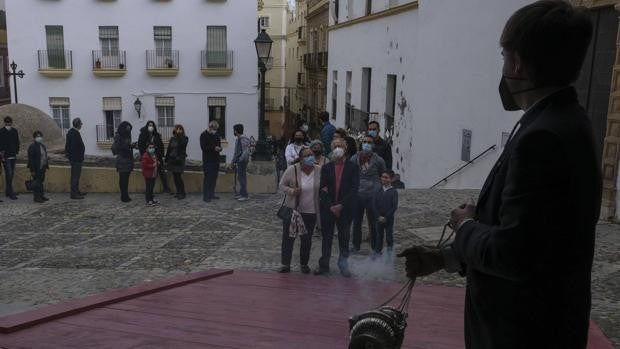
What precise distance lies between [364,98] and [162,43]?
409 inches

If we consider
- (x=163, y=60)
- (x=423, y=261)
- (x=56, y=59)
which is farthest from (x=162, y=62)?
(x=423, y=261)

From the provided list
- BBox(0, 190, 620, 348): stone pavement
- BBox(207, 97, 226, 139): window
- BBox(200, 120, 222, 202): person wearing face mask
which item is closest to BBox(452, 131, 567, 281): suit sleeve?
BBox(0, 190, 620, 348): stone pavement

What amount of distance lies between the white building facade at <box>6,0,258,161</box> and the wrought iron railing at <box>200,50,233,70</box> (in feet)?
0.15

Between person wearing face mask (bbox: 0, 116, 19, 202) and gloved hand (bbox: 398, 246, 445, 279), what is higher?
gloved hand (bbox: 398, 246, 445, 279)

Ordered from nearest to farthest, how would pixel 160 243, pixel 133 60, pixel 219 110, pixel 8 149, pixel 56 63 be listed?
pixel 160 243 → pixel 8 149 → pixel 56 63 → pixel 133 60 → pixel 219 110

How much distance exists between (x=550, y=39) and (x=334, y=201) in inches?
198

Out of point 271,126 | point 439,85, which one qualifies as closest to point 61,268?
point 439,85

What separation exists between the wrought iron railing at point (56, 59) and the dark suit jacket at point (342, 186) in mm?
21866

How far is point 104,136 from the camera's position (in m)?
25.6

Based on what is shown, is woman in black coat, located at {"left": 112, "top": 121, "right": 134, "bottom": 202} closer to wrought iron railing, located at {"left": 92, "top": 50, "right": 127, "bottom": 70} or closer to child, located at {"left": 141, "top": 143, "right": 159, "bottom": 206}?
child, located at {"left": 141, "top": 143, "right": 159, "bottom": 206}

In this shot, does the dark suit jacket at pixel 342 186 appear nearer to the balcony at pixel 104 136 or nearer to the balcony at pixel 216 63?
the balcony at pixel 216 63

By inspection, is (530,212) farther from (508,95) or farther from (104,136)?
(104,136)

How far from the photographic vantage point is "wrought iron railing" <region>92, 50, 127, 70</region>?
25094 millimetres

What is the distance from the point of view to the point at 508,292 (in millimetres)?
1661
